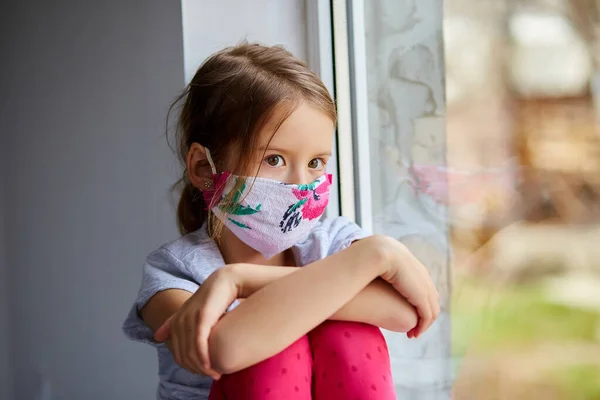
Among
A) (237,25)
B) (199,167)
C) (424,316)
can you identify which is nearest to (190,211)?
(199,167)

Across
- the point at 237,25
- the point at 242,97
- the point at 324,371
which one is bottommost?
the point at 324,371

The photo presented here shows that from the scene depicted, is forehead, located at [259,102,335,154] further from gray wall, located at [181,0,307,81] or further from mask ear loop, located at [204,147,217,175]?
gray wall, located at [181,0,307,81]

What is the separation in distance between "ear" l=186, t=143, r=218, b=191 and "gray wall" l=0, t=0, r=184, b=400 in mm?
303

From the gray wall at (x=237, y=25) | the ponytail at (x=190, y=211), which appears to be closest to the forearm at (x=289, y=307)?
the ponytail at (x=190, y=211)

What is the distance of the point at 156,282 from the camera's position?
3.21 feet

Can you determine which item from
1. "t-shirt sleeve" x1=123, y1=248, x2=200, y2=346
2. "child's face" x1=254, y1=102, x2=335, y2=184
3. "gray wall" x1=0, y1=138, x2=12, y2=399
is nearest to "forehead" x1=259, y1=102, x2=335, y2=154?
"child's face" x1=254, y1=102, x2=335, y2=184

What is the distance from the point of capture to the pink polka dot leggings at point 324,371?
0.78m

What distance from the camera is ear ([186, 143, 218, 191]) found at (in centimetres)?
102

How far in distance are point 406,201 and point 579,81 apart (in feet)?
1.54

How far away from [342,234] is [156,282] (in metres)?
0.32

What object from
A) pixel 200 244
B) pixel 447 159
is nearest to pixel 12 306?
pixel 200 244

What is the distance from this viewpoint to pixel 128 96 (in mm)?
1429

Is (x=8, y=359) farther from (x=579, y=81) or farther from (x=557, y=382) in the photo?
(x=579, y=81)

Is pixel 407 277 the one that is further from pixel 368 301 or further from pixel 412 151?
pixel 412 151
